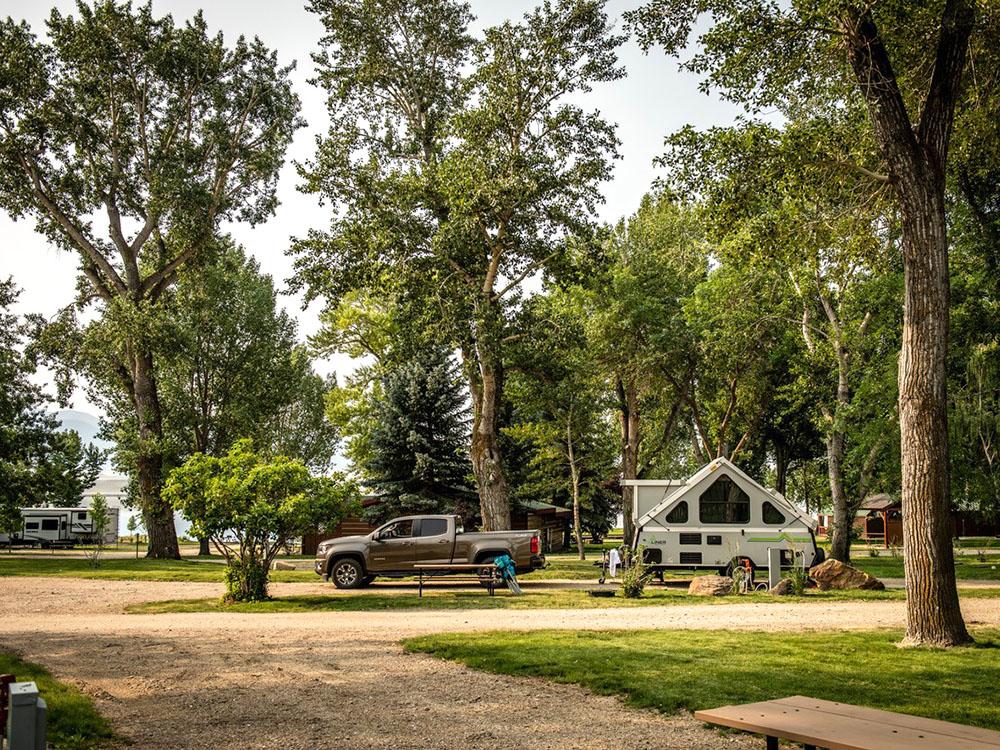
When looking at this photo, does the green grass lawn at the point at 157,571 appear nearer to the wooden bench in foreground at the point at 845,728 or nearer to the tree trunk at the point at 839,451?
the tree trunk at the point at 839,451

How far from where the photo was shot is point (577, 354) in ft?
122

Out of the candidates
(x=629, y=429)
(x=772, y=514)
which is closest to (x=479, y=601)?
(x=772, y=514)

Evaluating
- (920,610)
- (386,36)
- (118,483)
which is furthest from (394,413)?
(118,483)

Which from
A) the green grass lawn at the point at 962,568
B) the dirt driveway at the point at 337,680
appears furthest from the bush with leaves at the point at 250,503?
the green grass lawn at the point at 962,568

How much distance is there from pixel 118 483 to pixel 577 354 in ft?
236

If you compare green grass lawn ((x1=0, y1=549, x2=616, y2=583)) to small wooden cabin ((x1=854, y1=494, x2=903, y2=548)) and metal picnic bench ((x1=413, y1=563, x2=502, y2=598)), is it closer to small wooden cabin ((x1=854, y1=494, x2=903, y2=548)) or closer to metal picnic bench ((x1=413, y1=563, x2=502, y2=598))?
metal picnic bench ((x1=413, y1=563, x2=502, y2=598))

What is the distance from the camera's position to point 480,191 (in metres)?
25.6

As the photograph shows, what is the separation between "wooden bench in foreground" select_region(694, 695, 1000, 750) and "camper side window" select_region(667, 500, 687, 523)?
15136 mm

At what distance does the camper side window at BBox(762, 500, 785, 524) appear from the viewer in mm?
21281

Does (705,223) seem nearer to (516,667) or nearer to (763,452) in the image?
(516,667)

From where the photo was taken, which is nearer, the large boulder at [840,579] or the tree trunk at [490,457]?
the large boulder at [840,579]

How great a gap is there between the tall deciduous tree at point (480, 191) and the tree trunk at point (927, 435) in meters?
14.7

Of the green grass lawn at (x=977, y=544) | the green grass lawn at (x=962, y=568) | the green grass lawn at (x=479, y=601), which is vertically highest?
the green grass lawn at (x=479, y=601)

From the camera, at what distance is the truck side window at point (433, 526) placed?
834 inches
